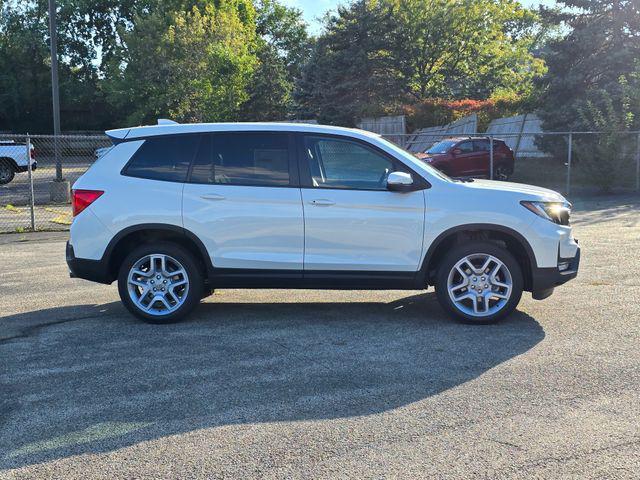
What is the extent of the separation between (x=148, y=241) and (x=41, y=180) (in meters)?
20.0

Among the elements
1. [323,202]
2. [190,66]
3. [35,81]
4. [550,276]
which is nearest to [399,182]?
[323,202]

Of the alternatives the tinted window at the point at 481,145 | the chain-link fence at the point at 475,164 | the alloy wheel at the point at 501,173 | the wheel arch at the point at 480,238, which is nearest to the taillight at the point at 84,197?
the wheel arch at the point at 480,238

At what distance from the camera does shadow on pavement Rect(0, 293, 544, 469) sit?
4145 mm

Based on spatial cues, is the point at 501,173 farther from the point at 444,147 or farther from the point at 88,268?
the point at 88,268

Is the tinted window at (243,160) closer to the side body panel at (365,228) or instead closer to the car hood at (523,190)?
the side body panel at (365,228)

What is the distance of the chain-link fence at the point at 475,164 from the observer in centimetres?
1703

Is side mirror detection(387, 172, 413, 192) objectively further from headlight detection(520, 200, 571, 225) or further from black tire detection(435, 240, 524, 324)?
headlight detection(520, 200, 571, 225)

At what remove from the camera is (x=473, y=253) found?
243 inches

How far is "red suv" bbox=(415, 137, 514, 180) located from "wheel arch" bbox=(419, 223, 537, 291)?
15.5m

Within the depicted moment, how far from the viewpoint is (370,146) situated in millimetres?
6328

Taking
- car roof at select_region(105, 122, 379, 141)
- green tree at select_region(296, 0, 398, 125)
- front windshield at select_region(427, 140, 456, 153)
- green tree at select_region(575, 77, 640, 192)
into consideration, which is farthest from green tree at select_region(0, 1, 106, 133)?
car roof at select_region(105, 122, 379, 141)

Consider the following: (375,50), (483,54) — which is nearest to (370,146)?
(375,50)

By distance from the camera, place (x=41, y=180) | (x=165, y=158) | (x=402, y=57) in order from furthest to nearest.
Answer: (x=402, y=57), (x=41, y=180), (x=165, y=158)

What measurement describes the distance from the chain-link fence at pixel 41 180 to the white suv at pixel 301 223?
7815 millimetres
